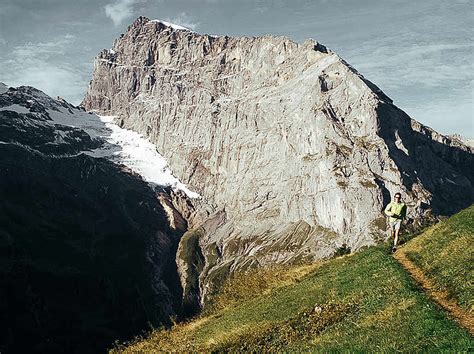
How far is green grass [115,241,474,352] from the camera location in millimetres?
15189

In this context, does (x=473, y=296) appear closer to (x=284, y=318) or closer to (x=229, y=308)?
(x=284, y=318)

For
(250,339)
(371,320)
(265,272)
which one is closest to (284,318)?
(250,339)

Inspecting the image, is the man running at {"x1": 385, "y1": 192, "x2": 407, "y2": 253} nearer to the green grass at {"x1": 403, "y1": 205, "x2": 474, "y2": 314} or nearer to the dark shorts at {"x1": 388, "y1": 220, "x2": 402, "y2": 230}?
the dark shorts at {"x1": 388, "y1": 220, "x2": 402, "y2": 230}

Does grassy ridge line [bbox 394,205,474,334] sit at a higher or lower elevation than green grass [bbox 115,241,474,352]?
higher

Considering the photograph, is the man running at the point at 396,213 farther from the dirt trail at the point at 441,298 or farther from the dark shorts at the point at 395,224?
the dirt trail at the point at 441,298

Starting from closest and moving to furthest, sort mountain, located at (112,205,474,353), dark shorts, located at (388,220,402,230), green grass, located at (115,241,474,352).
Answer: green grass, located at (115,241,474,352)
mountain, located at (112,205,474,353)
dark shorts, located at (388,220,402,230)

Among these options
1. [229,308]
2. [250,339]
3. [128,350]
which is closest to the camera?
[250,339]

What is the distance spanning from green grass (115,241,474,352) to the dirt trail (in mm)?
608

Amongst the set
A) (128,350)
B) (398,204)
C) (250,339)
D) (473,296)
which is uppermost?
(398,204)

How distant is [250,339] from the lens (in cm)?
2303

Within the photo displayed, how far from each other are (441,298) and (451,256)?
606cm

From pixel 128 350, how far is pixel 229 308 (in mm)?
8868

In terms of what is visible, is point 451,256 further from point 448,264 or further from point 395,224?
point 395,224

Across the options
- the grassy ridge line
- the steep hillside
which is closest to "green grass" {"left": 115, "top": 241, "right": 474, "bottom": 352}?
the grassy ridge line
